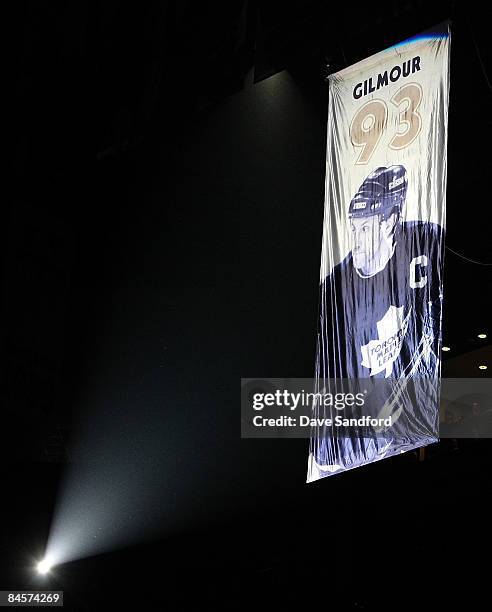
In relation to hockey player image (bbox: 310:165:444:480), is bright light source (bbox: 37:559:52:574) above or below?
below

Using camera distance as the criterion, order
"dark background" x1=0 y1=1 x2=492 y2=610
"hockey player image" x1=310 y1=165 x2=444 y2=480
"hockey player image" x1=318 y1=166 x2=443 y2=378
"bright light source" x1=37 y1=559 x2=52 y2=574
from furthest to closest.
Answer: "bright light source" x1=37 y1=559 x2=52 y2=574, "dark background" x1=0 y1=1 x2=492 y2=610, "hockey player image" x1=318 y1=166 x2=443 y2=378, "hockey player image" x1=310 y1=165 x2=444 y2=480

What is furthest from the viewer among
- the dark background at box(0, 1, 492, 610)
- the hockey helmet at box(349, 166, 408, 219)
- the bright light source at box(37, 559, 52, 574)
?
the bright light source at box(37, 559, 52, 574)

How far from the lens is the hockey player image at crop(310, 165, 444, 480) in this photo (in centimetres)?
554

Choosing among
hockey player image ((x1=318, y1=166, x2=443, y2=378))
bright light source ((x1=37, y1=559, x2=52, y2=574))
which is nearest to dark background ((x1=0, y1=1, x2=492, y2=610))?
bright light source ((x1=37, y1=559, x2=52, y2=574))

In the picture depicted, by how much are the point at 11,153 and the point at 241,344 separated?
6.40 metres

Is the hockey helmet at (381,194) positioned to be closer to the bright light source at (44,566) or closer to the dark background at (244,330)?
the dark background at (244,330)

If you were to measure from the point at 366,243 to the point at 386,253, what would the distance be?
0.23 meters

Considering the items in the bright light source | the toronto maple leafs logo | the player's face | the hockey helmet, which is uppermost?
the hockey helmet

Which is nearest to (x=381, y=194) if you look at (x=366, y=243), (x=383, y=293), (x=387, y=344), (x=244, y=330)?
(x=366, y=243)

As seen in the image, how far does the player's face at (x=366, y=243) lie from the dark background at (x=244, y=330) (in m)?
1.33

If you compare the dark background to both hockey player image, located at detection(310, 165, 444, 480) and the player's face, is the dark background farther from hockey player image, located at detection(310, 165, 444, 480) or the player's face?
the player's face

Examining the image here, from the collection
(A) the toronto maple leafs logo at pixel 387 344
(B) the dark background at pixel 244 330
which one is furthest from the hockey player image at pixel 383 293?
(B) the dark background at pixel 244 330

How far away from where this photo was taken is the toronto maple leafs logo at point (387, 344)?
573 centimetres

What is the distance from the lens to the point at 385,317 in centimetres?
589
